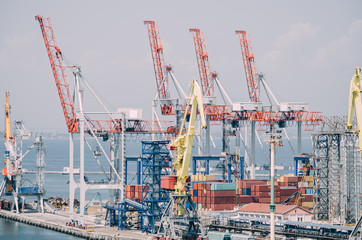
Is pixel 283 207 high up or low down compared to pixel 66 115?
down

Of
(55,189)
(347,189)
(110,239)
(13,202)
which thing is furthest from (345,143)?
(55,189)

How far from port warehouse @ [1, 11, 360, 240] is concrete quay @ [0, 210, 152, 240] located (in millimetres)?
1501

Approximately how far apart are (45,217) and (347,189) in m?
34.2

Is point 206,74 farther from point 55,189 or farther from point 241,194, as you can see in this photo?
point 55,189

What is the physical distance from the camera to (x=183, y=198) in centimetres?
6694

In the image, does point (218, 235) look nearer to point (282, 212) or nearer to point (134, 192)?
point (282, 212)

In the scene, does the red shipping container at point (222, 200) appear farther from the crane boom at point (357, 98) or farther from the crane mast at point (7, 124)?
the crane mast at point (7, 124)

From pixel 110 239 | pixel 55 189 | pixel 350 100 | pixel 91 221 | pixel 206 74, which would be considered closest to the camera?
pixel 350 100

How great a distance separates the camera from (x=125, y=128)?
84438mm

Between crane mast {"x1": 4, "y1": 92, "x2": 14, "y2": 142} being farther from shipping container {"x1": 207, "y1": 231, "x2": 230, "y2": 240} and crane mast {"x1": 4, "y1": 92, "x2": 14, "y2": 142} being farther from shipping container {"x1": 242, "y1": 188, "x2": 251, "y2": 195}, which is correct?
shipping container {"x1": 207, "y1": 231, "x2": 230, "y2": 240}

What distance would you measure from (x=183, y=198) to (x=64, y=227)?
54.6ft

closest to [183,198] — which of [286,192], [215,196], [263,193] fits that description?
[215,196]

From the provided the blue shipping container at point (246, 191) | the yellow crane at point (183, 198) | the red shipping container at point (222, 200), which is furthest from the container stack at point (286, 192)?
the yellow crane at point (183, 198)

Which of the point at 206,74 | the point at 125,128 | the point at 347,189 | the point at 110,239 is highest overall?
the point at 206,74
